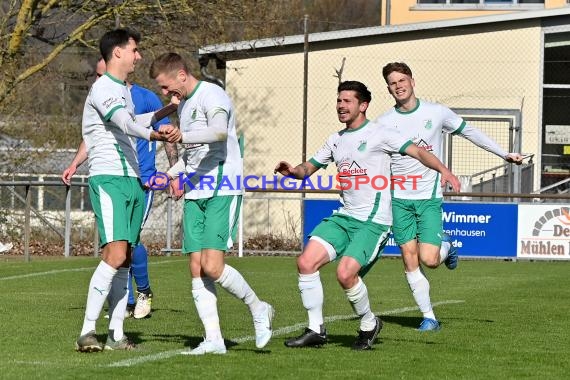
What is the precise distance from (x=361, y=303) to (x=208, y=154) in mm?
1522

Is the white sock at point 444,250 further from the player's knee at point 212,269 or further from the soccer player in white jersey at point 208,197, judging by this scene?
the player's knee at point 212,269

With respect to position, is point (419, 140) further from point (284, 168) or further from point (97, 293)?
point (97, 293)

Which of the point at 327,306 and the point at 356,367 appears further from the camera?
the point at 327,306

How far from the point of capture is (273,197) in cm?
2303

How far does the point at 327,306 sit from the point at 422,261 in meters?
2.10

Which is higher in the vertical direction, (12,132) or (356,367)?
(12,132)

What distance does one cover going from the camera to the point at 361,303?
8.89m

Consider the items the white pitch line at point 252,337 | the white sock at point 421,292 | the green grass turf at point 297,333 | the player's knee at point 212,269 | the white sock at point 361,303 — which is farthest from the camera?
the white sock at point 421,292

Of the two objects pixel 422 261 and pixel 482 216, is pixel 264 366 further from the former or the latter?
pixel 482 216

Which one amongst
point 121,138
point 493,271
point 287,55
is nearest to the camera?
point 121,138

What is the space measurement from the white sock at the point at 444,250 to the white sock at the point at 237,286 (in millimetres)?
2638

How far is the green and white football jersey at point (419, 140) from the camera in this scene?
1052cm

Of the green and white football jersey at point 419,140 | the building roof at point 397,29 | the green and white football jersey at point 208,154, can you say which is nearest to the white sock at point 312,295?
the green and white football jersey at point 208,154

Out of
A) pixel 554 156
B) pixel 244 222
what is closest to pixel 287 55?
pixel 244 222
